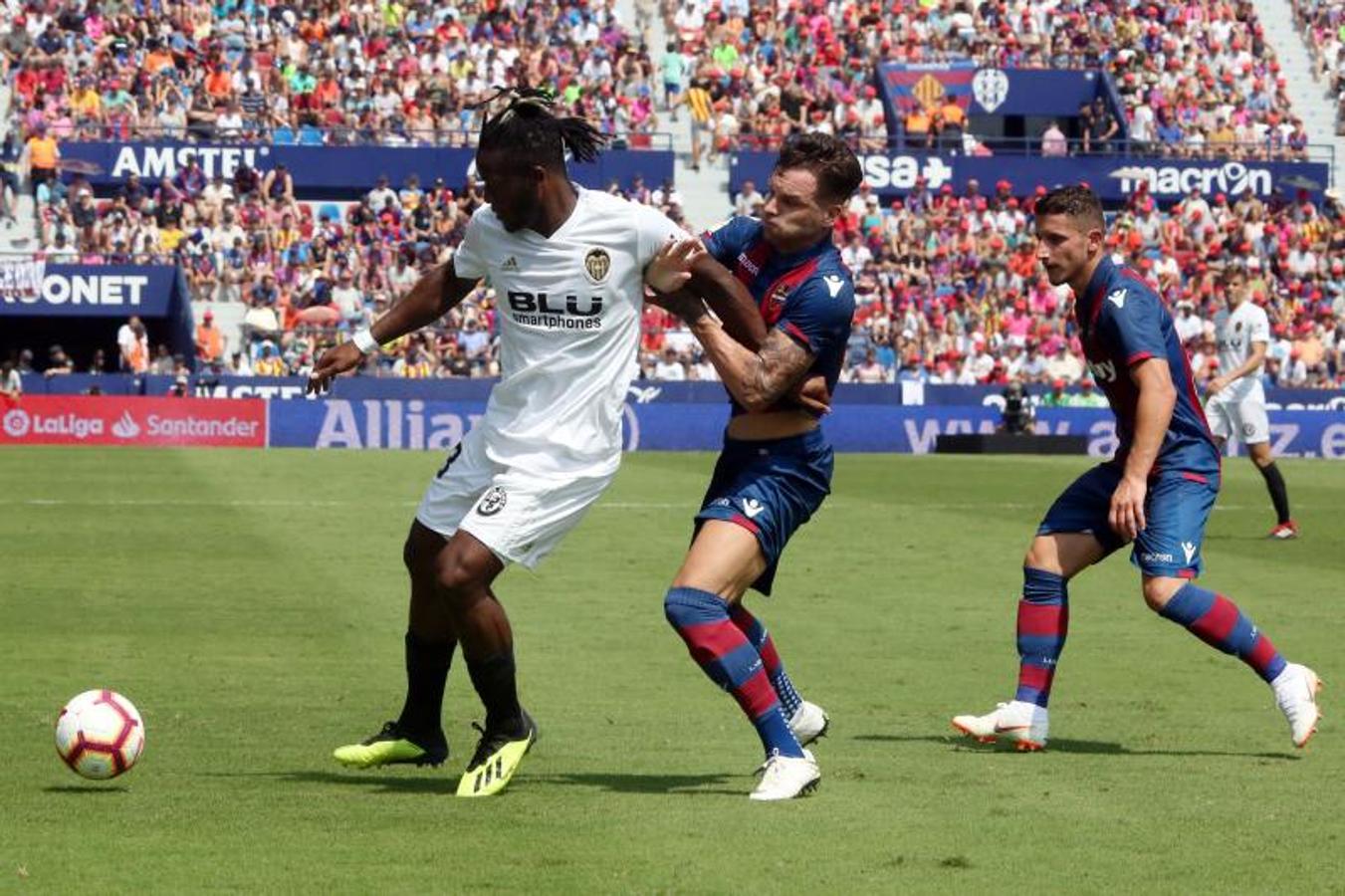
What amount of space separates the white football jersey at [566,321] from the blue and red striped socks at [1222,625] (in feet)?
8.68

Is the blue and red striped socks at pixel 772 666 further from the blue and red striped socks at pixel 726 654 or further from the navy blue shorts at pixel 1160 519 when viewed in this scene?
the navy blue shorts at pixel 1160 519

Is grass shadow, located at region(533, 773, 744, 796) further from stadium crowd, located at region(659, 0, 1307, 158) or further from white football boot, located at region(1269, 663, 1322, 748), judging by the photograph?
stadium crowd, located at region(659, 0, 1307, 158)

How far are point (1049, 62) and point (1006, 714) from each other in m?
43.8

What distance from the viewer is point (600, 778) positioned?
8.18m

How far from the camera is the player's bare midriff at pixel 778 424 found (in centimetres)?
817

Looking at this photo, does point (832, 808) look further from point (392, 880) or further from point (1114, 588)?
point (1114, 588)

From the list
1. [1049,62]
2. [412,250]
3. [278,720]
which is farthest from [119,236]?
[278,720]

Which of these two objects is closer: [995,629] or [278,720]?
[278,720]

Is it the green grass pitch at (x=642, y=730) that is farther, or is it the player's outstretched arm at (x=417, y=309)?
the player's outstretched arm at (x=417, y=309)

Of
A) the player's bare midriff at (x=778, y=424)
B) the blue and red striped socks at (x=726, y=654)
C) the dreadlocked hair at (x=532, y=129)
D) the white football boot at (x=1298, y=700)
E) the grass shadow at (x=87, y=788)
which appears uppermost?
the dreadlocked hair at (x=532, y=129)

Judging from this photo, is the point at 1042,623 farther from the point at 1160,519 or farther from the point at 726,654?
the point at 726,654

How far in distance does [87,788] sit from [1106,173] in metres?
42.9

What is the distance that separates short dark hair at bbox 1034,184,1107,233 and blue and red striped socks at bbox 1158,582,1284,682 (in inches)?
60.5

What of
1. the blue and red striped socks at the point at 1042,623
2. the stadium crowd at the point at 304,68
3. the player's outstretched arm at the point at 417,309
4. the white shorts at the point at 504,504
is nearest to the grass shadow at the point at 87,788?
the white shorts at the point at 504,504
